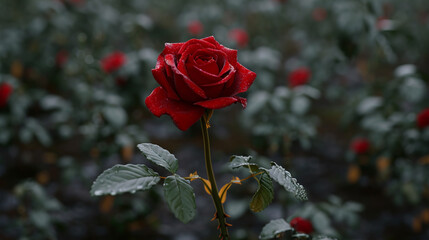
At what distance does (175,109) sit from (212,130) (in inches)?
108

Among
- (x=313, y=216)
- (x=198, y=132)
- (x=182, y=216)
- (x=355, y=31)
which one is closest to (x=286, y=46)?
(x=198, y=132)

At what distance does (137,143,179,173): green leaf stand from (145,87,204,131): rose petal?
0.33ft

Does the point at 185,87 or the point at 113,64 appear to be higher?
the point at 113,64

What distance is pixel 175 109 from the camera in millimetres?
667

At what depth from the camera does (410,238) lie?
205 cm

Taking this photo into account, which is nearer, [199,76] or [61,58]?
[199,76]

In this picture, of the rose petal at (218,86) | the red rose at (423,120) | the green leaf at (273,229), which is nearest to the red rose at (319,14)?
the red rose at (423,120)

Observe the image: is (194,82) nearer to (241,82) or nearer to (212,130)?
(241,82)

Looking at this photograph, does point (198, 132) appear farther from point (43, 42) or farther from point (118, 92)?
point (43, 42)

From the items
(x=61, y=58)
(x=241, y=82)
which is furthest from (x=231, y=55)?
(x=61, y=58)

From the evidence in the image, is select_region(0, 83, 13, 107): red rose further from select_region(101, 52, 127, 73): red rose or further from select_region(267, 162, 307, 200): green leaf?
select_region(267, 162, 307, 200): green leaf

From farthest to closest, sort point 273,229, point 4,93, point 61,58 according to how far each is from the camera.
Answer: point 61,58 < point 4,93 < point 273,229

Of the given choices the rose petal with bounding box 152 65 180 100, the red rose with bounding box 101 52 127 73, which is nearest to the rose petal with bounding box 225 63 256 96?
the rose petal with bounding box 152 65 180 100

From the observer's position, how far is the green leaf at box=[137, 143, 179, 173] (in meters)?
0.72
